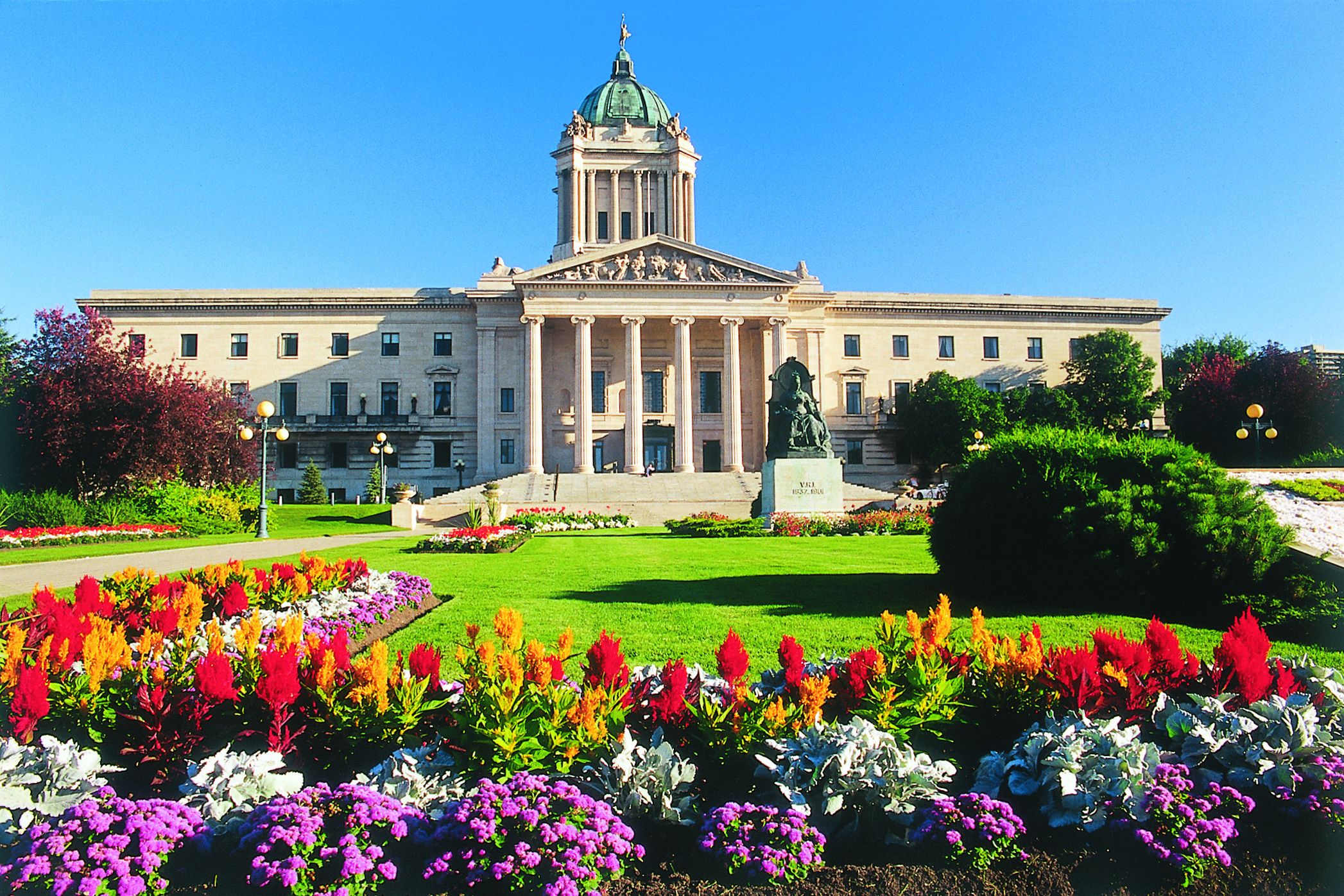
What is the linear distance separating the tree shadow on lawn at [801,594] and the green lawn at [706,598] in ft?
0.08

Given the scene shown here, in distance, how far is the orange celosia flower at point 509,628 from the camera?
16.3ft

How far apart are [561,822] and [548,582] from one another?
29.2 ft

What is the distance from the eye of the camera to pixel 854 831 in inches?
165

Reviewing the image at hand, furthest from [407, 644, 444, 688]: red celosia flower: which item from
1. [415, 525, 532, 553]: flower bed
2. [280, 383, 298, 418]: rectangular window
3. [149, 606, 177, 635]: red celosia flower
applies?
[280, 383, 298, 418]: rectangular window

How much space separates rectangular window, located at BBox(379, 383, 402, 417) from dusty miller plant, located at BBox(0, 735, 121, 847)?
188ft

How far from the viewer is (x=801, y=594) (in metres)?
11.1

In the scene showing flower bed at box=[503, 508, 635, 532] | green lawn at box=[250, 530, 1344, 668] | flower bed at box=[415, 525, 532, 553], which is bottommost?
flower bed at box=[503, 508, 635, 532]

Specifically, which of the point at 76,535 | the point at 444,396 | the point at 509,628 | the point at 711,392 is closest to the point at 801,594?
the point at 509,628

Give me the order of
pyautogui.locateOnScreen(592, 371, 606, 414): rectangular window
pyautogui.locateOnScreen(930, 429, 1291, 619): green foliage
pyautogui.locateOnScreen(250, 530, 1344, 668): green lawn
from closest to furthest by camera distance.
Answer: pyautogui.locateOnScreen(250, 530, 1344, 668): green lawn
pyautogui.locateOnScreen(930, 429, 1291, 619): green foliage
pyautogui.locateOnScreen(592, 371, 606, 414): rectangular window

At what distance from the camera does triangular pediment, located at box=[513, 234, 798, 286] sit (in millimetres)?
54656

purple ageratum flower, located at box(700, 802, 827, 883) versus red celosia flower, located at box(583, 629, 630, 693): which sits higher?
red celosia flower, located at box(583, 629, 630, 693)

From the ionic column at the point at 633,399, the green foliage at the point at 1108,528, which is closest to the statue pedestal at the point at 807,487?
the green foliage at the point at 1108,528

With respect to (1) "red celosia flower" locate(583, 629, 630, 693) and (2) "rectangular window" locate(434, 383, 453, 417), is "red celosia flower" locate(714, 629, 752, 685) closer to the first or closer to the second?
(1) "red celosia flower" locate(583, 629, 630, 693)

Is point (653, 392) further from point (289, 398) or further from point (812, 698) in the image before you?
point (812, 698)
